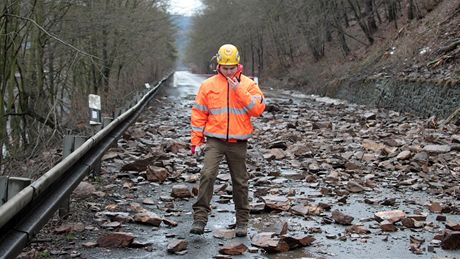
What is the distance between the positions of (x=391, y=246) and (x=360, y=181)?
10.4ft

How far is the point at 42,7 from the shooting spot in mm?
15750

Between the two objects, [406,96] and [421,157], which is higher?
[406,96]

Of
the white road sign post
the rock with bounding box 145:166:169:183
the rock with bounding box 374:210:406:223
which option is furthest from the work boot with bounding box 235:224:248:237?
the white road sign post

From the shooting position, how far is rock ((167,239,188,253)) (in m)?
5.19

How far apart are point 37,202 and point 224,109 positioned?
208 centimetres

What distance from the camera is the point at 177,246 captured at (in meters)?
5.22

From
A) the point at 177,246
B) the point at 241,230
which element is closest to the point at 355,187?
the point at 241,230

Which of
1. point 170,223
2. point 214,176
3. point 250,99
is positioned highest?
point 250,99

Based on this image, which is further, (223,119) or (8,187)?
(223,119)

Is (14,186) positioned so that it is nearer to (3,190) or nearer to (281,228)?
(3,190)

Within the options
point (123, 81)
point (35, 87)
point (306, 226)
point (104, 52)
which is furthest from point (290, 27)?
point (306, 226)

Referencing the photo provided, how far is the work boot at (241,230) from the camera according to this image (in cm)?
576

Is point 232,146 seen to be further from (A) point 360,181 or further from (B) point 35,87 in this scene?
(B) point 35,87

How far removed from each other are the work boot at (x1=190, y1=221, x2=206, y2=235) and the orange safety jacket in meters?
0.88
